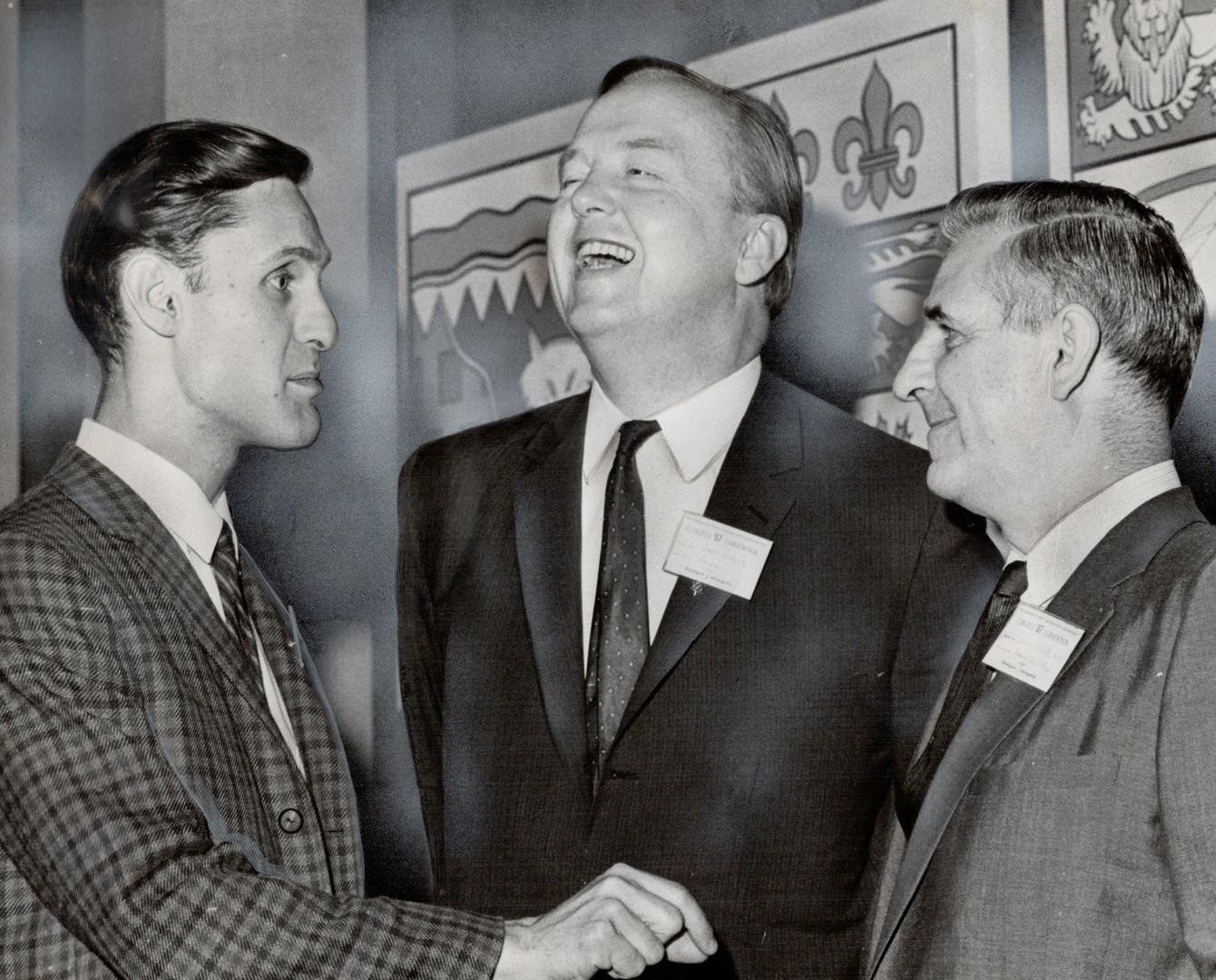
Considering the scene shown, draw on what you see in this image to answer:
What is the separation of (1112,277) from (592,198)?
2.83 feet

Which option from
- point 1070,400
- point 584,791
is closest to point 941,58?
point 1070,400

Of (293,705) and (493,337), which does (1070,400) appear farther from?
(293,705)

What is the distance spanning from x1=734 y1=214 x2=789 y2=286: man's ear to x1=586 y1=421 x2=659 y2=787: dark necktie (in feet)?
0.93

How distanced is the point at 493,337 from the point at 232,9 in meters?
0.84

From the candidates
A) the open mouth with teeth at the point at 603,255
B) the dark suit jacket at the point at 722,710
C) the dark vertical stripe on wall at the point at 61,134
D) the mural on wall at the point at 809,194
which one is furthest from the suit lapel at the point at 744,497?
the dark vertical stripe on wall at the point at 61,134

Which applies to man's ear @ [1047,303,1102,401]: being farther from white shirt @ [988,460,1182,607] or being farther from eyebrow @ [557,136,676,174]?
eyebrow @ [557,136,676,174]

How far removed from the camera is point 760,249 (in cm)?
279

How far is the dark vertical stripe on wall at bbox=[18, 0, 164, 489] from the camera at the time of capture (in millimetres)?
3094

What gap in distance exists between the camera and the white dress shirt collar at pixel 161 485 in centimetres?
267

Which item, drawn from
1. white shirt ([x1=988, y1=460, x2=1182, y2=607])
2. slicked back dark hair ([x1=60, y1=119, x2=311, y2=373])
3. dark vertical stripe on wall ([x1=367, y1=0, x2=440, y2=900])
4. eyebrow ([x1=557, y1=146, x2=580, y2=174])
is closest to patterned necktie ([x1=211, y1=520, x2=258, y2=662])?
dark vertical stripe on wall ([x1=367, y1=0, x2=440, y2=900])

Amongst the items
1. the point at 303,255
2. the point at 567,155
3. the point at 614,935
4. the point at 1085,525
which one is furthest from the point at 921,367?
the point at 303,255

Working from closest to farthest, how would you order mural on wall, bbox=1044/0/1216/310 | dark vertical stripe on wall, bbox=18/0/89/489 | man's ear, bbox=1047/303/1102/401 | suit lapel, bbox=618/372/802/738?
man's ear, bbox=1047/303/1102/401, mural on wall, bbox=1044/0/1216/310, suit lapel, bbox=618/372/802/738, dark vertical stripe on wall, bbox=18/0/89/489

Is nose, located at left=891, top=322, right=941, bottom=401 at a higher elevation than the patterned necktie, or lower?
higher

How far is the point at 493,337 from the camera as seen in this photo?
3.01 m
